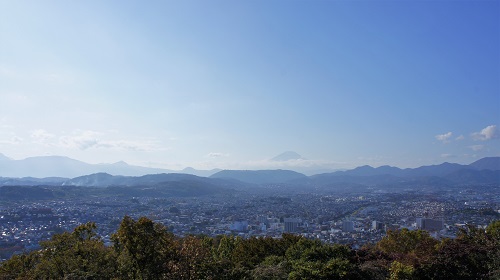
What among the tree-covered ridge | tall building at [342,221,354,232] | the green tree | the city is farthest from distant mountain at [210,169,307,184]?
the green tree

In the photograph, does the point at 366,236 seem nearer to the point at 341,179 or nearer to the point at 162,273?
the point at 162,273

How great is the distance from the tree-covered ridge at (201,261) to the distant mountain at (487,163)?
132516 mm

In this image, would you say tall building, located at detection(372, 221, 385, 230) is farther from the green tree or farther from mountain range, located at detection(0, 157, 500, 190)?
mountain range, located at detection(0, 157, 500, 190)

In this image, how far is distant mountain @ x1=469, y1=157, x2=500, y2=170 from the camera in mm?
121500

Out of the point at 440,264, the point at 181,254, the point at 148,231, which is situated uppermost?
the point at 148,231

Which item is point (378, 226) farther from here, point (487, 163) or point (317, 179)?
point (487, 163)

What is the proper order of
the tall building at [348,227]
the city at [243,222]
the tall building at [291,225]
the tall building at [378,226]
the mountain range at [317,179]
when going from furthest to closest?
the mountain range at [317,179] → the tall building at [291,225] → the tall building at [348,227] → the tall building at [378,226] → the city at [243,222]

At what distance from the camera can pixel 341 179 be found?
431 ft

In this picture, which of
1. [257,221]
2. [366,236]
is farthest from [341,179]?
[366,236]

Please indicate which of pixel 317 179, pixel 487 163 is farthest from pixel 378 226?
pixel 487 163

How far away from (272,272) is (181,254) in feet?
7.85

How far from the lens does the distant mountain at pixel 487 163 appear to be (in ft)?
399

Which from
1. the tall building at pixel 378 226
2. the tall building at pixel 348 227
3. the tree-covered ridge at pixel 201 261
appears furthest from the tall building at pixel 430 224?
the tree-covered ridge at pixel 201 261

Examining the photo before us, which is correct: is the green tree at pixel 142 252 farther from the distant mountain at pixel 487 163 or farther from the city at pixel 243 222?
the distant mountain at pixel 487 163
